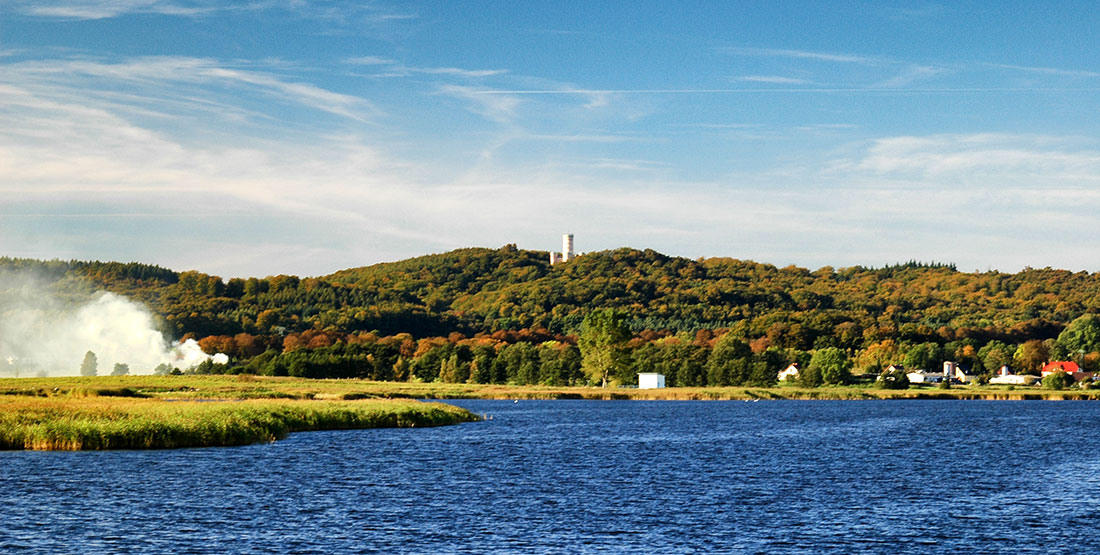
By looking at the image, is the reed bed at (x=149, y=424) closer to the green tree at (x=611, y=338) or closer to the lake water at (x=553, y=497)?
the lake water at (x=553, y=497)

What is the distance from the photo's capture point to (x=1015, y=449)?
86.9 m

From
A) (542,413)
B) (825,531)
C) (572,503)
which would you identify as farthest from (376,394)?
(825,531)

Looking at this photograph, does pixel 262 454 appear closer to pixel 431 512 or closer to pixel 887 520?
pixel 431 512

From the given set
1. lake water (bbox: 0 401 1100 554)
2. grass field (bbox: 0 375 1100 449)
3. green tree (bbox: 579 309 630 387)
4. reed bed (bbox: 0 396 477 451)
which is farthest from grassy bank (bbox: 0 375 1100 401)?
lake water (bbox: 0 401 1100 554)

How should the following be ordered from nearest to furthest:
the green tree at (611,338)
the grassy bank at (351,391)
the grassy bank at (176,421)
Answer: the grassy bank at (176,421) < the grassy bank at (351,391) < the green tree at (611,338)

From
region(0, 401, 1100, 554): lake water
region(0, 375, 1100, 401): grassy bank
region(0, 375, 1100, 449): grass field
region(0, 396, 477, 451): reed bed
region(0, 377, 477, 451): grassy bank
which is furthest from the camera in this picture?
region(0, 375, 1100, 401): grassy bank

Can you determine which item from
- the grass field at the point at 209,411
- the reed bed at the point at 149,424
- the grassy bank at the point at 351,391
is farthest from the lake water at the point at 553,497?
the grassy bank at the point at 351,391

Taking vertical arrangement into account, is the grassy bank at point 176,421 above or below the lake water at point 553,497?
above

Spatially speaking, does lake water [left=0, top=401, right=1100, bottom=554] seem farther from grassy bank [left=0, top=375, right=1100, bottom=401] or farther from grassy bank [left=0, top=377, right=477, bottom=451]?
grassy bank [left=0, top=375, right=1100, bottom=401]

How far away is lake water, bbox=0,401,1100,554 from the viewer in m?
41.6

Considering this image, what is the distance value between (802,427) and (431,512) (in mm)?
72882

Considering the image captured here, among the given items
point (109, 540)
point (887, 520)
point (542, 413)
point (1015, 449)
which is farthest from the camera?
point (542, 413)

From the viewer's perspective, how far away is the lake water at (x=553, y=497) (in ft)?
136

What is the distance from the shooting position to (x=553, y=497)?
54062 mm
